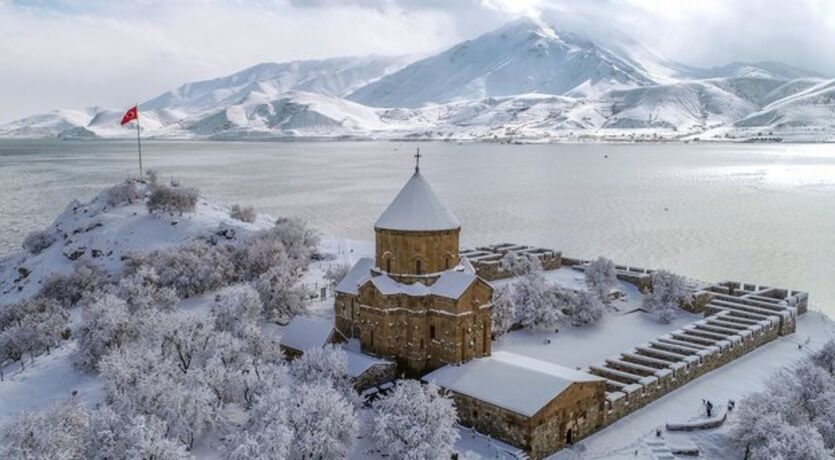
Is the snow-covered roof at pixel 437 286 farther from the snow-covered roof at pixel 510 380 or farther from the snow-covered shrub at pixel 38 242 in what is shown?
the snow-covered shrub at pixel 38 242

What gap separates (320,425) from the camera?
21750 mm

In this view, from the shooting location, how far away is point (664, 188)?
121m

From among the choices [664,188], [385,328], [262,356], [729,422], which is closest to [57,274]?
[262,356]

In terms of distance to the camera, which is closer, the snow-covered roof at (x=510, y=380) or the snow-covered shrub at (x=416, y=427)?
the snow-covered shrub at (x=416, y=427)

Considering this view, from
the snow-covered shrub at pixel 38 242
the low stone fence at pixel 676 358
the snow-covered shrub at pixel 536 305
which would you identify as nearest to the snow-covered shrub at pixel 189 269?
the snow-covered shrub at pixel 38 242

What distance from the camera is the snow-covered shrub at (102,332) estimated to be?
3112 cm

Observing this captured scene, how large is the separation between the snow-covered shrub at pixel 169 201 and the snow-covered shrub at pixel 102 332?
32207 millimetres

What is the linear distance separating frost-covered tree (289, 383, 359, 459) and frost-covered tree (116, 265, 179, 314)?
18.5m

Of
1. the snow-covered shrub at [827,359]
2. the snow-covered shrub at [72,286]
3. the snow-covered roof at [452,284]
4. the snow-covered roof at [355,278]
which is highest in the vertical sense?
the snow-covered roof at [452,284]

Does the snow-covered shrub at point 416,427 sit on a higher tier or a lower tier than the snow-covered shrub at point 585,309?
higher

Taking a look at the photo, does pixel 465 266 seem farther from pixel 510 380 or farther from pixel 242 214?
pixel 242 214

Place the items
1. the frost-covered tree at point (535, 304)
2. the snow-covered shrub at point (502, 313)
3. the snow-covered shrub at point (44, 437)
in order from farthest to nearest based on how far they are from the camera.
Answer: the frost-covered tree at point (535, 304) < the snow-covered shrub at point (502, 313) < the snow-covered shrub at point (44, 437)

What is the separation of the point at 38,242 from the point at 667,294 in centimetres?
5761

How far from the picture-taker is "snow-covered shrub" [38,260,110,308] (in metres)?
47.8
